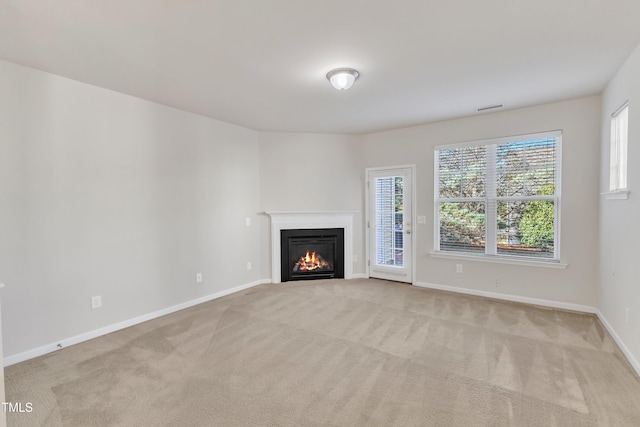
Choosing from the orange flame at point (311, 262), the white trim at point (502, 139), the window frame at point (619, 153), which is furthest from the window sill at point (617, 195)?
the orange flame at point (311, 262)

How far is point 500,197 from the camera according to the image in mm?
4340

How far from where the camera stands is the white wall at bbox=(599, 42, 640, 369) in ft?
8.30

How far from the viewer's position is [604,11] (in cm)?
202

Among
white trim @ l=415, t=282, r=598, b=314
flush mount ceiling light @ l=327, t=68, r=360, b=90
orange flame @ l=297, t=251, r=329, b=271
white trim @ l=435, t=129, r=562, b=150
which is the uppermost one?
flush mount ceiling light @ l=327, t=68, r=360, b=90

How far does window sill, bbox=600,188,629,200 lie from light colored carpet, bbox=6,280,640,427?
138 centimetres

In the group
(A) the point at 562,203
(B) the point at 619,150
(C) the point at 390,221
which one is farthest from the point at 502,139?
(C) the point at 390,221

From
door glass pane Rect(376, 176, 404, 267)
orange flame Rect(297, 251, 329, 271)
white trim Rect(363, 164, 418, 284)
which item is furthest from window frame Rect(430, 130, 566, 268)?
orange flame Rect(297, 251, 329, 271)

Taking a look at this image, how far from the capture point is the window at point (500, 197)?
13.2 ft

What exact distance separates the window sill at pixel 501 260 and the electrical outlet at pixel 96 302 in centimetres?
438

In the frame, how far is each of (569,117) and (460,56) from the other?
2.23m

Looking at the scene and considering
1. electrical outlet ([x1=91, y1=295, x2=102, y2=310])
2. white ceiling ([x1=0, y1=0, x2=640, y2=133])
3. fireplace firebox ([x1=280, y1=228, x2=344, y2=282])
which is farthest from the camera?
fireplace firebox ([x1=280, y1=228, x2=344, y2=282])

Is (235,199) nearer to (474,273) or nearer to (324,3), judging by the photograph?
(324,3)

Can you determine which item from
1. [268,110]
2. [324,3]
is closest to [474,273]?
[268,110]

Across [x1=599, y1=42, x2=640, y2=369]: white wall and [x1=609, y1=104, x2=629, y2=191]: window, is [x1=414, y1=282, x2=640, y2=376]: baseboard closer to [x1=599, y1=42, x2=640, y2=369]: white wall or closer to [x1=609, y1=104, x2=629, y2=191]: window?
[x1=599, y1=42, x2=640, y2=369]: white wall
